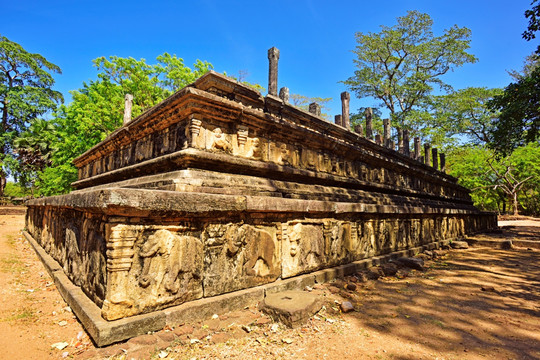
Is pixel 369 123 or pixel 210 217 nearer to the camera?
pixel 210 217

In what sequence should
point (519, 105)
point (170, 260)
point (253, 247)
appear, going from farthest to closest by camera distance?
point (519, 105) → point (253, 247) → point (170, 260)

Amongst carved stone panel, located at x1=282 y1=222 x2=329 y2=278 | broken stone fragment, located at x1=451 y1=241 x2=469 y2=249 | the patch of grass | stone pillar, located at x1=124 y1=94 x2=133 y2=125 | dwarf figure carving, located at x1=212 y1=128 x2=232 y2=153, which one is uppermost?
stone pillar, located at x1=124 y1=94 x2=133 y2=125

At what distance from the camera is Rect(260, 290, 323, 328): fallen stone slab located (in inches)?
103

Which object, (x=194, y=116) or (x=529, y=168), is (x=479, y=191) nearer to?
(x=529, y=168)

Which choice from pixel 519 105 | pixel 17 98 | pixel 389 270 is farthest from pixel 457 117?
pixel 17 98

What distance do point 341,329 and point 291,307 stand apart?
0.56 metres

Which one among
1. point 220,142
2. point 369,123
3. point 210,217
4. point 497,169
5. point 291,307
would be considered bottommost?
point 291,307

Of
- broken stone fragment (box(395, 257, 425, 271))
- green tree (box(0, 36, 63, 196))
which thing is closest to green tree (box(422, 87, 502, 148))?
broken stone fragment (box(395, 257, 425, 271))

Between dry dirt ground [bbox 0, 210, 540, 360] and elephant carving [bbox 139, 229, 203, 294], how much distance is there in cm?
41

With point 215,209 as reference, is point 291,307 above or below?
below

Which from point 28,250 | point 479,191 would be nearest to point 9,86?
point 28,250

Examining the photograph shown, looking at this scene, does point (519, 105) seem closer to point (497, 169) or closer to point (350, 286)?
point (350, 286)

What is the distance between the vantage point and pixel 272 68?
489 centimetres

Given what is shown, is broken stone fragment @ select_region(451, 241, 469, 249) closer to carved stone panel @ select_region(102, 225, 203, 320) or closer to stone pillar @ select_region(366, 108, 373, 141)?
stone pillar @ select_region(366, 108, 373, 141)
